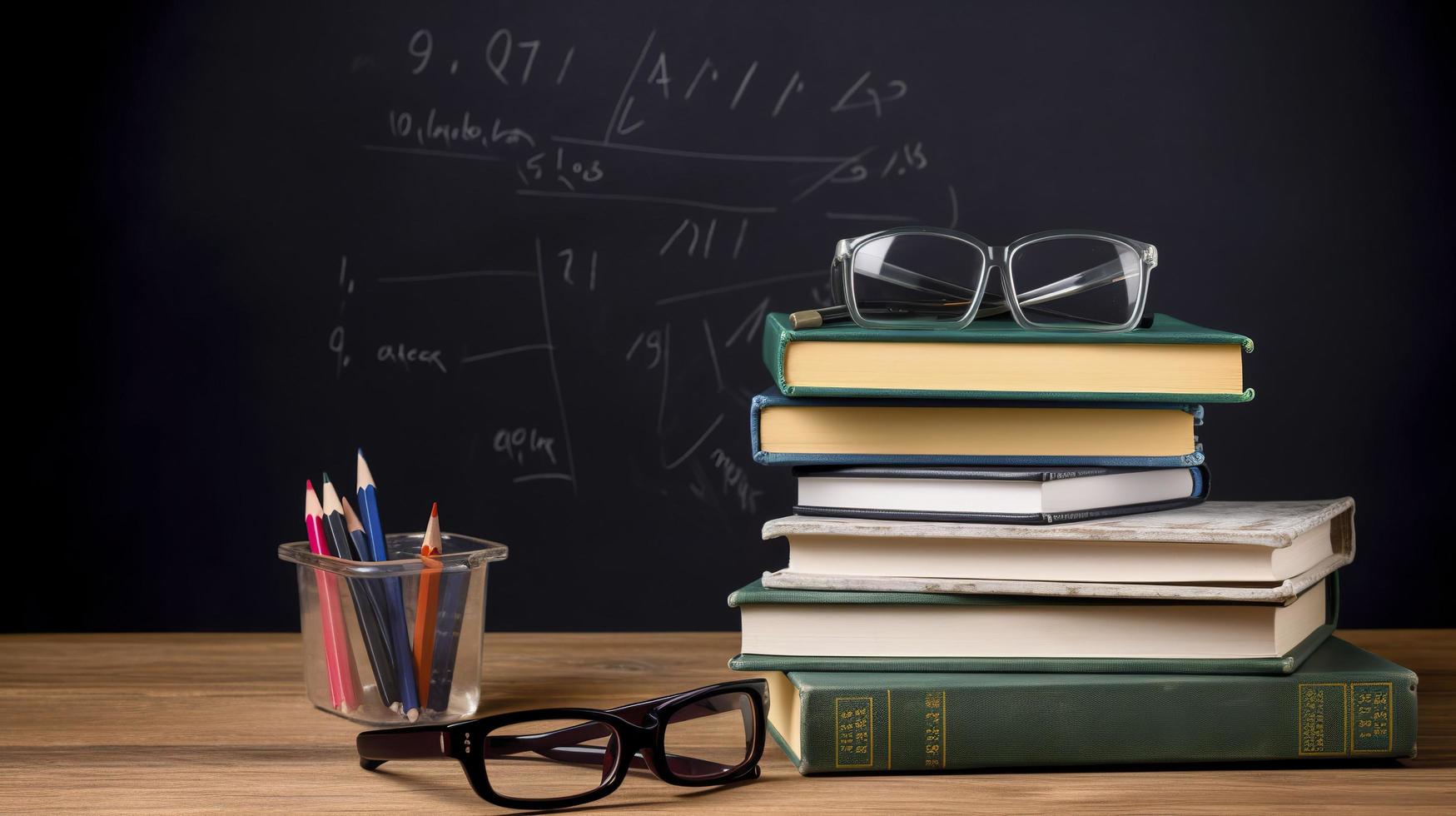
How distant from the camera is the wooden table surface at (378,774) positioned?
2.63ft

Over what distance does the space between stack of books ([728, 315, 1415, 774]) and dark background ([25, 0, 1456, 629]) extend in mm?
724

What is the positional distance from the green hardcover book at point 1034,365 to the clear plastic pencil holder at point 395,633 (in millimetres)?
Answer: 329

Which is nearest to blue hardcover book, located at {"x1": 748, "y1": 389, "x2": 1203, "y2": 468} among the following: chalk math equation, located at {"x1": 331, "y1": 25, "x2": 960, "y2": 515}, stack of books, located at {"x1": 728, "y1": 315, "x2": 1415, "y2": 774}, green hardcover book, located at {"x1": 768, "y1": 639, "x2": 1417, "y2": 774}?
stack of books, located at {"x1": 728, "y1": 315, "x2": 1415, "y2": 774}

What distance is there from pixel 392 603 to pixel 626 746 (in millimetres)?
Result: 249

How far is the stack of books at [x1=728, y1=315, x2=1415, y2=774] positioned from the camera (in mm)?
863

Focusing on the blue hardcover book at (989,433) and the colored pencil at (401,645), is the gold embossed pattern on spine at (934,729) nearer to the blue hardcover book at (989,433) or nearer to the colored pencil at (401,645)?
the blue hardcover book at (989,433)

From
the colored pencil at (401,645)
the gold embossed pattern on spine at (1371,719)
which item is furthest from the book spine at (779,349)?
the gold embossed pattern on spine at (1371,719)

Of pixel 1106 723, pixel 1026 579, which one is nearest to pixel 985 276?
pixel 1026 579

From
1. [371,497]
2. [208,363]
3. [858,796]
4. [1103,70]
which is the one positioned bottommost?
[858,796]

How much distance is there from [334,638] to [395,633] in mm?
69

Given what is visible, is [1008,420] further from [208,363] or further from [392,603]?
[208,363]

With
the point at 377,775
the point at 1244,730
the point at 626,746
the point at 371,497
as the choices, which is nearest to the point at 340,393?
the point at 371,497

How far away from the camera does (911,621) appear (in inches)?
35.7

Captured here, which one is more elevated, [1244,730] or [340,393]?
[340,393]
